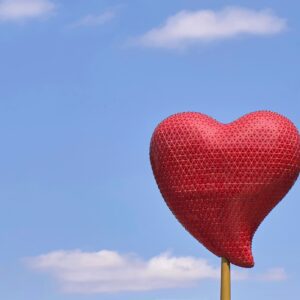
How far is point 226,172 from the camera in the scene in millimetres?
51938

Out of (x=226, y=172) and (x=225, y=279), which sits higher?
(x=226, y=172)

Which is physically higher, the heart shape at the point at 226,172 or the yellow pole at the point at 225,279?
Result: the heart shape at the point at 226,172

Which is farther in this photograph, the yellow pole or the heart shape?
the yellow pole

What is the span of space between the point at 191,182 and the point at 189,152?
1.15 metres

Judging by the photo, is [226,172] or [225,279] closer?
[226,172]

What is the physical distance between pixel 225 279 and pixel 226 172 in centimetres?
433

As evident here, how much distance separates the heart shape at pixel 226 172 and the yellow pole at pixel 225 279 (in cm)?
35

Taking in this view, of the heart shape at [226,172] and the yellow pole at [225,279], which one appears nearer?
the heart shape at [226,172]

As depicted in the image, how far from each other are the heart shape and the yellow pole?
0.35 m

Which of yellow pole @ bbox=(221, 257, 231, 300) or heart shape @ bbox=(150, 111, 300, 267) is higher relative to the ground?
heart shape @ bbox=(150, 111, 300, 267)

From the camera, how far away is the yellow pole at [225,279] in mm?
52938

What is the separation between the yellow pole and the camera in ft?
174

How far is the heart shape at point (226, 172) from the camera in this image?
5200cm

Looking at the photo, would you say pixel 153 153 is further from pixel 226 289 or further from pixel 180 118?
pixel 226 289
